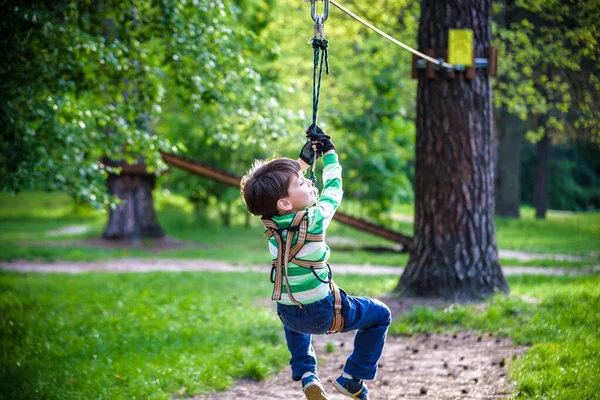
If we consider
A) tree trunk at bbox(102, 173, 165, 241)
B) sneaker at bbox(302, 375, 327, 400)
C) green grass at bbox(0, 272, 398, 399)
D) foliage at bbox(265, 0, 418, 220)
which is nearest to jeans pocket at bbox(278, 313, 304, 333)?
sneaker at bbox(302, 375, 327, 400)

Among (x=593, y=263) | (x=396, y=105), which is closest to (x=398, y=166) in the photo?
(x=396, y=105)

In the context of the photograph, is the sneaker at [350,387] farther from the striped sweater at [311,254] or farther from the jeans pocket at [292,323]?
the striped sweater at [311,254]

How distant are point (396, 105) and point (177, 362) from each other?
42.2 ft

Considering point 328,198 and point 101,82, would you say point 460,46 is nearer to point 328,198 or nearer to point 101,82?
point 101,82

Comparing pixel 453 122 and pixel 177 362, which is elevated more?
pixel 453 122

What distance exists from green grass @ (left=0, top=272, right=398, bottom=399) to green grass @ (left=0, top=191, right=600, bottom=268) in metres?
2.01

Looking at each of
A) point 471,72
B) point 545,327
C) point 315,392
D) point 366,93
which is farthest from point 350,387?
point 366,93

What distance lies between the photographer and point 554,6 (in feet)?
26.7

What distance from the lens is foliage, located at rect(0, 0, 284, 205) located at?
677 cm

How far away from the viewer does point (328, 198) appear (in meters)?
3.85

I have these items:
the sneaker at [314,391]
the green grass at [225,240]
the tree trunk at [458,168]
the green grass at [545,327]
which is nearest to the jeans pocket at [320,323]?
the sneaker at [314,391]

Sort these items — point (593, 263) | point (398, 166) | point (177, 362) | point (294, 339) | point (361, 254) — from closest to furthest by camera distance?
point (294, 339) < point (177, 362) < point (593, 263) < point (361, 254) < point (398, 166)

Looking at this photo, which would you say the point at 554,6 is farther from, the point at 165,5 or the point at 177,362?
the point at 177,362

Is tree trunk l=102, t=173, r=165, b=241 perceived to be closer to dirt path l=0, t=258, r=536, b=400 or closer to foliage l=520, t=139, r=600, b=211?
dirt path l=0, t=258, r=536, b=400
